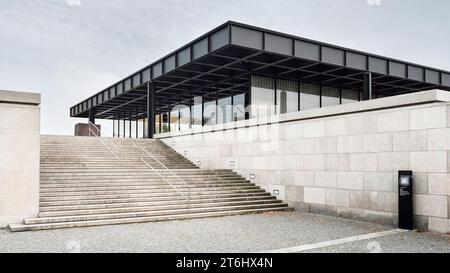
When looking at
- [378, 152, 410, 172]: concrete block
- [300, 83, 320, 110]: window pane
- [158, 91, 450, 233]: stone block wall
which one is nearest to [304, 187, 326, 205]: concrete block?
[158, 91, 450, 233]: stone block wall

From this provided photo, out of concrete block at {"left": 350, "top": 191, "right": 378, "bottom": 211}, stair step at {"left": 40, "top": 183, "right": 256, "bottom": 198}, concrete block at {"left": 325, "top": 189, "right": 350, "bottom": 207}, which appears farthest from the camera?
concrete block at {"left": 325, "top": 189, "right": 350, "bottom": 207}

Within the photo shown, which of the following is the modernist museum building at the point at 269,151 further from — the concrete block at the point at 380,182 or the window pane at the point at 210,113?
the window pane at the point at 210,113

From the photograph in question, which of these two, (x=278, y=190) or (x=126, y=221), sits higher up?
(x=278, y=190)

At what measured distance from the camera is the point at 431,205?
1119 cm

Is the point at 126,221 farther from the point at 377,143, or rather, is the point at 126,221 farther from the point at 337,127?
the point at 377,143

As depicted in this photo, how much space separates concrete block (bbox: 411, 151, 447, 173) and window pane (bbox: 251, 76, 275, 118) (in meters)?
15.2

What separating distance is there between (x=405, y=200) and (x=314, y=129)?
183 inches

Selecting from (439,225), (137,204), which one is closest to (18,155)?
(137,204)

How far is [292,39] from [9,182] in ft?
54.3

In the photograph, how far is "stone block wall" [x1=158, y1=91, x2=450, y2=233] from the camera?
36.8 feet

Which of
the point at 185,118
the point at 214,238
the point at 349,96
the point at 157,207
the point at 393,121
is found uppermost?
the point at 349,96

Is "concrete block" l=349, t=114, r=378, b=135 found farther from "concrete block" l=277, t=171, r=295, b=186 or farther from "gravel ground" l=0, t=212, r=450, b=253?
"concrete block" l=277, t=171, r=295, b=186

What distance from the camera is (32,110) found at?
11.7m
